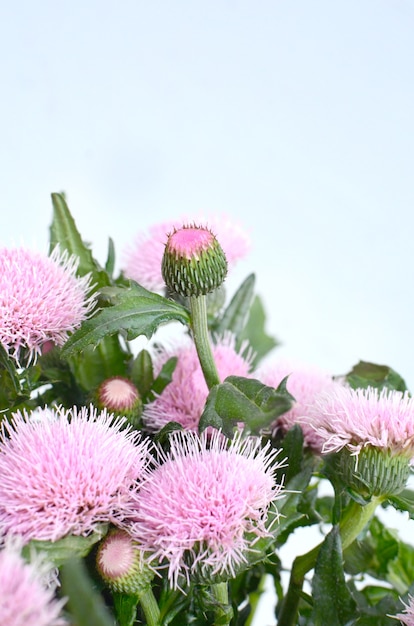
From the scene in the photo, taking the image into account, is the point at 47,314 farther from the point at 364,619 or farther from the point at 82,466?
the point at 364,619

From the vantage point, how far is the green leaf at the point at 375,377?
96 cm

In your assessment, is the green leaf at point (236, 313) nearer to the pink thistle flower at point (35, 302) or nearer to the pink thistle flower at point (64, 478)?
the pink thistle flower at point (35, 302)

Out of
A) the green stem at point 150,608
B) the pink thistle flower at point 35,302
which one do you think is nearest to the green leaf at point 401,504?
the green stem at point 150,608

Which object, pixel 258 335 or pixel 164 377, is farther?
pixel 258 335

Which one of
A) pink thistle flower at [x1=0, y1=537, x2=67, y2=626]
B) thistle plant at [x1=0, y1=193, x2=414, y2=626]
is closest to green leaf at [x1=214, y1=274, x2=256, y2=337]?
thistle plant at [x1=0, y1=193, x2=414, y2=626]

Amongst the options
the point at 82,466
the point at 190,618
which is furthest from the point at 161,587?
the point at 82,466

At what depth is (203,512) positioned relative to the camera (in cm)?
66

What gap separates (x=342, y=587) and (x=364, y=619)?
12cm

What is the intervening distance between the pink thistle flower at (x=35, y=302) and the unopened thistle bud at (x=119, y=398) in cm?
7

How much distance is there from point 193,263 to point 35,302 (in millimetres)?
170

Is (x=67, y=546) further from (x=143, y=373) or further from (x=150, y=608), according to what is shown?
(x=143, y=373)

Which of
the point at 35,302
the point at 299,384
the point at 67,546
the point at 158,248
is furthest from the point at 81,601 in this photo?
the point at 158,248

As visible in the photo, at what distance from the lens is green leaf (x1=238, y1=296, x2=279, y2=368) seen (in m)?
1.20

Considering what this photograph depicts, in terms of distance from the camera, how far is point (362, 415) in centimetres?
79
